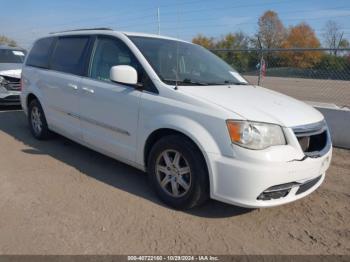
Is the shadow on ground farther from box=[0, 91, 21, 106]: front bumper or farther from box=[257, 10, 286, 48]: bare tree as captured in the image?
box=[257, 10, 286, 48]: bare tree

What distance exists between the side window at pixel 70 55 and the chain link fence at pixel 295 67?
3.87 m

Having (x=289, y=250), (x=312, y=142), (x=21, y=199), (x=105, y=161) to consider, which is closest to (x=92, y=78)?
(x=105, y=161)

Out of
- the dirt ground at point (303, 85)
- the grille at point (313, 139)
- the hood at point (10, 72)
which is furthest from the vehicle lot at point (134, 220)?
the hood at point (10, 72)

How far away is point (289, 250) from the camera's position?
9.73ft

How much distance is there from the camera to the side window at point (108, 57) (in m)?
4.09

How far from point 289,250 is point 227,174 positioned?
2.65ft

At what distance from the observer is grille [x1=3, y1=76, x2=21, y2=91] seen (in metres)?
8.70

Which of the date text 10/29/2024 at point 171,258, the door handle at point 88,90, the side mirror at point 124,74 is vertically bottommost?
the date text 10/29/2024 at point 171,258

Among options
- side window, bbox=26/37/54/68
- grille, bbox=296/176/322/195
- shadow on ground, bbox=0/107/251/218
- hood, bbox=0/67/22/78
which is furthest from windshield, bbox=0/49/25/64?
grille, bbox=296/176/322/195

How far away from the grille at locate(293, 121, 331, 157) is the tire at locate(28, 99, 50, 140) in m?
4.11

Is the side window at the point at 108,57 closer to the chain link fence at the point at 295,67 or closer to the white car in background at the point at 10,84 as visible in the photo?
the chain link fence at the point at 295,67

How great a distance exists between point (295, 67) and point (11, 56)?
308 inches

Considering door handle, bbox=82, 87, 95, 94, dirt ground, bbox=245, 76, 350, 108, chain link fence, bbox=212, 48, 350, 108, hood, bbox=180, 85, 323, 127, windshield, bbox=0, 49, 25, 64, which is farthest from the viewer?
windshield, bbox=0, 49, 25, 64

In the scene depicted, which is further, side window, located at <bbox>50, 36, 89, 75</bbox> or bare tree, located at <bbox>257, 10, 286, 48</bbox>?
bare tree, located at <bbox>257, 10, 286, 48</bbox>
